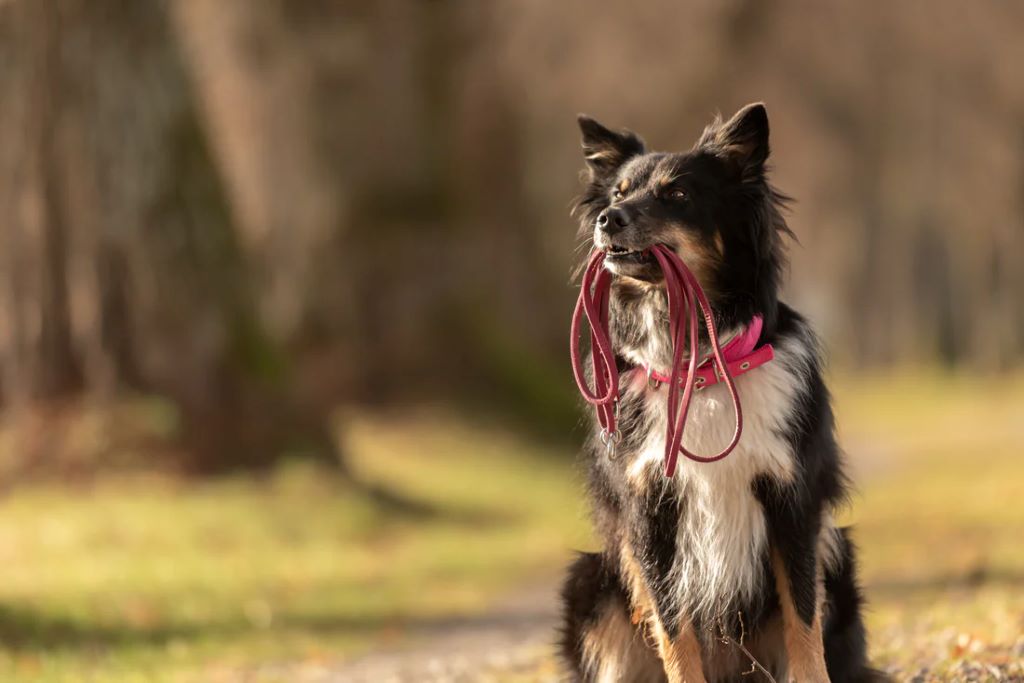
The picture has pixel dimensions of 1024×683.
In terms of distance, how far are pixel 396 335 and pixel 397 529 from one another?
6460 millimetres

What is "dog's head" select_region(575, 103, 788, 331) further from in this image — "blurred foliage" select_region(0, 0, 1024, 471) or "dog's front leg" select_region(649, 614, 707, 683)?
"blurred foliage" select_region(0, 0, 1024, 471)

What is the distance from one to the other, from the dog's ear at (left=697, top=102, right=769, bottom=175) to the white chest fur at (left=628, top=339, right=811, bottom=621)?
0.72 meters

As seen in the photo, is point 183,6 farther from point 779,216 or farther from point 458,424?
point 779,216

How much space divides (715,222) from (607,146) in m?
0.73

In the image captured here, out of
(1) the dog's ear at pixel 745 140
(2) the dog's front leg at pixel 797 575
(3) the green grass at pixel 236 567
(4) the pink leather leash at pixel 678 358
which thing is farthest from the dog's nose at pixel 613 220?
(3) the green grass at pixel 236 567

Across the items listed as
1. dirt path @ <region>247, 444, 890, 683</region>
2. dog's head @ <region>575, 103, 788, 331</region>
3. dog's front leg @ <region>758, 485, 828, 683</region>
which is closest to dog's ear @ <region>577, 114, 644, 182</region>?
dog's head @ <region>575, 103, 788, 331</region>

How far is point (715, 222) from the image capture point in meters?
5.15

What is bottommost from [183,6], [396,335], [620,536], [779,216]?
[396,335]

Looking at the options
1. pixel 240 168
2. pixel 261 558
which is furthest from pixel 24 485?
pixel 240 168

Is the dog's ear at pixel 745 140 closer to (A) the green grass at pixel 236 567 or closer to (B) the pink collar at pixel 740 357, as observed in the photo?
(B) the pink collar at pixel 740 357

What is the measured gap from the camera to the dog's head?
5.05 metres

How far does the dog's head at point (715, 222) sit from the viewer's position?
505cm

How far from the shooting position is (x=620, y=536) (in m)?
5.34

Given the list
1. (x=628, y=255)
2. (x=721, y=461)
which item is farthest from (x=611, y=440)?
(x=628, y=255)
